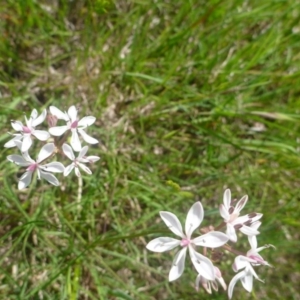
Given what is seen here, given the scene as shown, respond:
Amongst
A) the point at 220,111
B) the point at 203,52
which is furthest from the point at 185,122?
the point at 203,52

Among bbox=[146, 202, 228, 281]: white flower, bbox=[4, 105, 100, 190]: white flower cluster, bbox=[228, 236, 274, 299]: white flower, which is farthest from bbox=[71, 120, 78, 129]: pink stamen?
bbox=[228, 236, 274, 299]: white flower

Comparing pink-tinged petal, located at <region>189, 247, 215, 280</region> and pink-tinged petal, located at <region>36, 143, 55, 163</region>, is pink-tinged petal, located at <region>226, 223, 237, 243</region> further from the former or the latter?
pink-tinged petal, located at <region>36, 143, 55, 163</region>

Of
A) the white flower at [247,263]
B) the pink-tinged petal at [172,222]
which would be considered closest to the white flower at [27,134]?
the pink-tinged petal at [172,222]

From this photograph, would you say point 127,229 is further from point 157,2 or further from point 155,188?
point 157,2

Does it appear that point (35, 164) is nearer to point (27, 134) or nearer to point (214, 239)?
point (27, 134)

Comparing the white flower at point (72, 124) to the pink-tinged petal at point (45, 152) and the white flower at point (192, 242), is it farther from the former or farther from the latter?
the white flower at point (192, 242)

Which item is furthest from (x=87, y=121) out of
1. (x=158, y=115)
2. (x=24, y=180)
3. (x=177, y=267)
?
(x=158, y=115)
